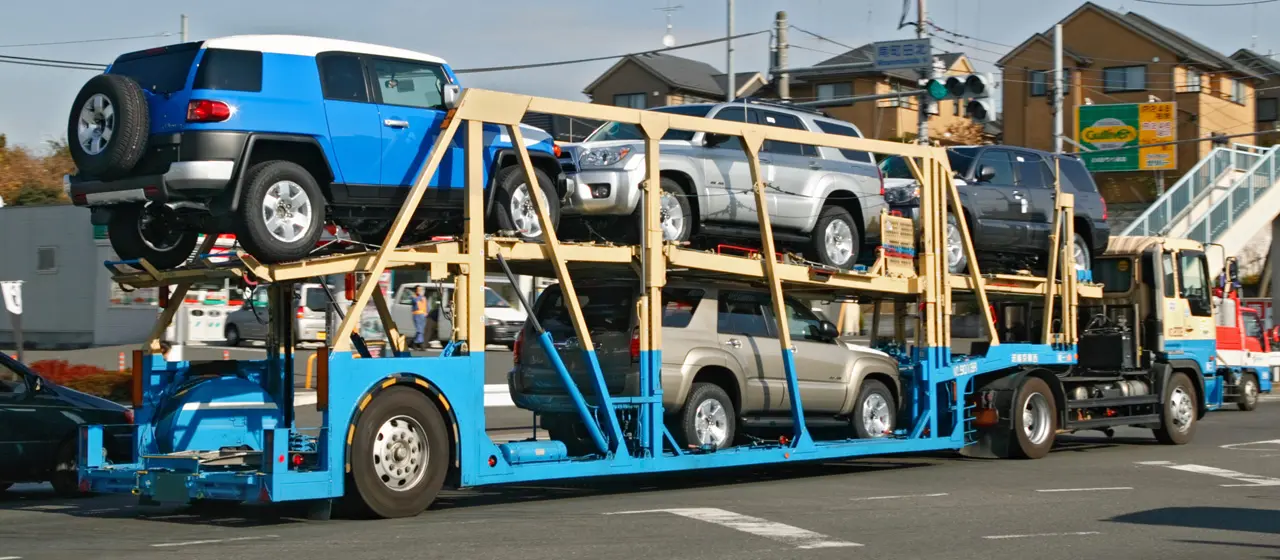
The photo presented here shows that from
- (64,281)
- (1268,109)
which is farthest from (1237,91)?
(64,281)

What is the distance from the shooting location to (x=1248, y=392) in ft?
89.0

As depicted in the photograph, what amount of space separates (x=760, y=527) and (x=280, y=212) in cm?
414

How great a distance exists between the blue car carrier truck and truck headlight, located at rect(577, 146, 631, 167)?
49cm

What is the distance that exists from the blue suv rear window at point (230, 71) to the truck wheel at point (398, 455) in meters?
2.43

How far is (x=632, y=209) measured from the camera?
1294 cm

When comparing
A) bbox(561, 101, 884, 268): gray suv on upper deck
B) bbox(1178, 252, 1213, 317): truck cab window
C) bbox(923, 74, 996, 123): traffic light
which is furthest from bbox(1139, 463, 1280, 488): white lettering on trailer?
bbox(923, 74, 996, 123): traffic light

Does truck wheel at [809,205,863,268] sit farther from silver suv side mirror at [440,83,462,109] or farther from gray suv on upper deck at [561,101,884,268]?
silver suv side mirror at [440,83,462,109]

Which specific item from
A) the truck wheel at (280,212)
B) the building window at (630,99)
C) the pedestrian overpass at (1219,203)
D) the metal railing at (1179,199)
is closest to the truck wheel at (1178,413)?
the truck wheel at (280,212)

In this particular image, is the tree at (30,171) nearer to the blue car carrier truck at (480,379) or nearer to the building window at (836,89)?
the building window at (836,89)

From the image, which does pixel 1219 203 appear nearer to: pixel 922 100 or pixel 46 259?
pixel 922 100

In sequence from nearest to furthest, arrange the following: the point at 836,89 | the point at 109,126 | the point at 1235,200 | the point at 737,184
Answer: the point at 109,126, the point at 737,184, the point at 1235,200, the point at 836,89

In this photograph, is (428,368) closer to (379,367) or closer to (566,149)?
(379,367)

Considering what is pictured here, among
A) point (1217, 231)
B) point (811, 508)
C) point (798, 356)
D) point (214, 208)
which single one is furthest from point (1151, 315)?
point (1217, 231)

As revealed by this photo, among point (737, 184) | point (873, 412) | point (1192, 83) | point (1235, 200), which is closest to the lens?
point (737, 184)
